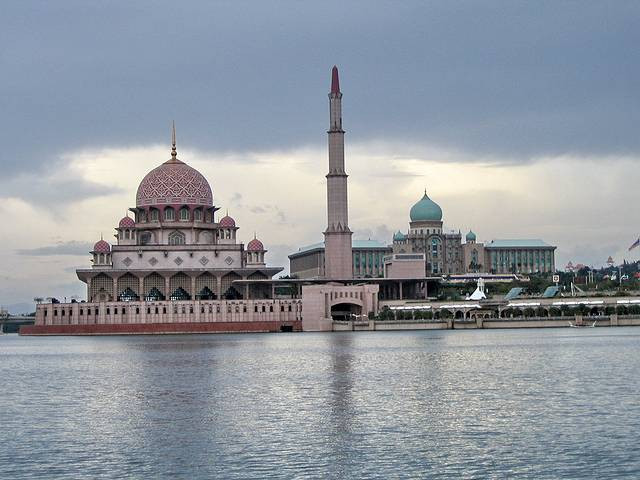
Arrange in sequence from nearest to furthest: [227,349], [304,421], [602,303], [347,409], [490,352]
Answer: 1. [304,421]
2. [347,409]
3. [490,352]
4. [227,349]
5. [602,303]

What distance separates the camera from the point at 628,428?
43.5m

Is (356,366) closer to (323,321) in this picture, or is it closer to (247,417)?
(247,417)

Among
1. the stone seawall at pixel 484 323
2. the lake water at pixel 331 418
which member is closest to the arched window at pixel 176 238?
the stone seawall at pixel 484 323

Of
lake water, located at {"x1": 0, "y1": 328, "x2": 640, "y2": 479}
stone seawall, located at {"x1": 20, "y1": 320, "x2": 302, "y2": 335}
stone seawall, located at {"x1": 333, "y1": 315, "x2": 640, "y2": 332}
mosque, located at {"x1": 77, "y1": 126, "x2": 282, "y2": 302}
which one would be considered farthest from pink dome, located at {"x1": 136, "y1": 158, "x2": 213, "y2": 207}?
lake water, located at {"x1": 0, "y1": 328, "x2": 640, "y2": 479}

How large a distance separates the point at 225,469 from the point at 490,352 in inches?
2172

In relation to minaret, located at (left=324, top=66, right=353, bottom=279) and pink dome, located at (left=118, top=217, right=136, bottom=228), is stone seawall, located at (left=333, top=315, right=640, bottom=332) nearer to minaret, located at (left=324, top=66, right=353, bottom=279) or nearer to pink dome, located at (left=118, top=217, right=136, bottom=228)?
minaret, located at (left=324, top=66, right=353, bottom=279)

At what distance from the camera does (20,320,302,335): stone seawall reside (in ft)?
536

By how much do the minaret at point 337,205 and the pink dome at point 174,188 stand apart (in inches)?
773

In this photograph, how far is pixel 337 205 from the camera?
164125mm

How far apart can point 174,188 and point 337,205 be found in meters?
23.9

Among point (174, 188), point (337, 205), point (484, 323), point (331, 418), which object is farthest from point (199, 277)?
point (331, 418)

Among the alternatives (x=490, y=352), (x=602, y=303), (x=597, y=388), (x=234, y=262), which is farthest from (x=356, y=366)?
(x=234, y=262)

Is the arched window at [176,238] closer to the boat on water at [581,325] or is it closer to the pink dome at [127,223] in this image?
the pink dome at [127,223]

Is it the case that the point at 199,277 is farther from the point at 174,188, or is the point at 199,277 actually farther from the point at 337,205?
the point at 337,205
